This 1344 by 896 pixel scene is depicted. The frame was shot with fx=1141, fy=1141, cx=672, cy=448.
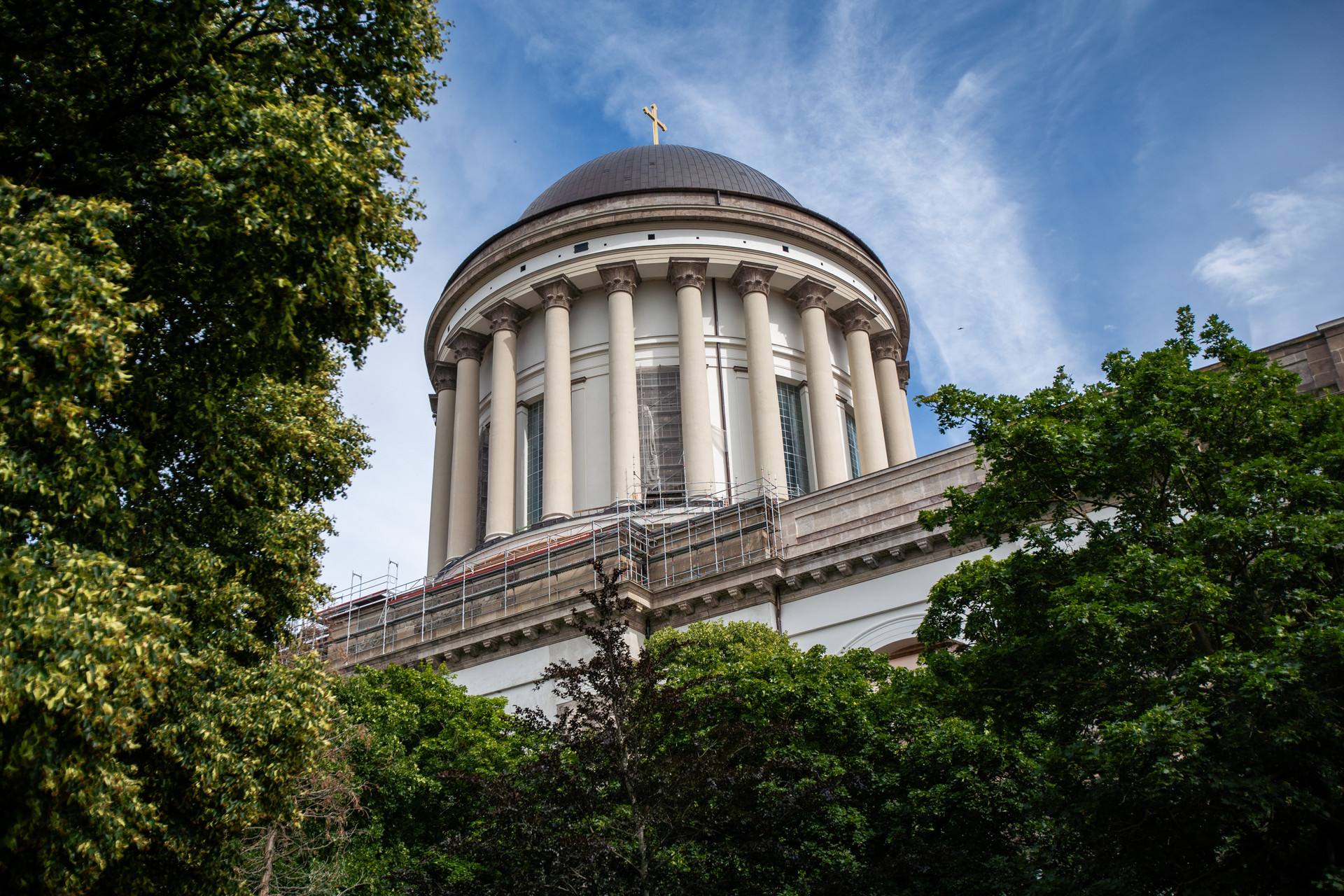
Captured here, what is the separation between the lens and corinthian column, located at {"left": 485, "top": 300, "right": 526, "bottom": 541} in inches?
1371

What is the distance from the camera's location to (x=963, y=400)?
576 inches

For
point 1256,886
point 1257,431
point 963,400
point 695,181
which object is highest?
point 695,181

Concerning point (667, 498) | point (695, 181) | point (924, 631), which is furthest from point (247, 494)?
point (695, 181)

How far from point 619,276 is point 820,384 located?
7.21 m

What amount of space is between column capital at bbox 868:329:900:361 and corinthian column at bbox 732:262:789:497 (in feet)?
16.1

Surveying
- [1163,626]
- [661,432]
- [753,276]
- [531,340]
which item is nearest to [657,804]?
[1163,626]

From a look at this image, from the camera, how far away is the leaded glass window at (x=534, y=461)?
35694 millimetres

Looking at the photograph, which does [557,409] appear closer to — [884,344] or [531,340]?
[531,340]

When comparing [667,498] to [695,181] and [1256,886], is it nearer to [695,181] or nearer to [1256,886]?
[695,181]

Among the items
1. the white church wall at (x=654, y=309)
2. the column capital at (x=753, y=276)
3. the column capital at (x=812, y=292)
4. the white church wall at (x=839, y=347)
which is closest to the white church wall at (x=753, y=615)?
the white church wall at (x=654, y=309)

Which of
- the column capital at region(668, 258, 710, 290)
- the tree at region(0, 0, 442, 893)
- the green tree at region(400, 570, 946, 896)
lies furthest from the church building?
the tree at region(0, 0, 442, 893)

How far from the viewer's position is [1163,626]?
1202 centimetres

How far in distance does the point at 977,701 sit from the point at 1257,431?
15.0ft

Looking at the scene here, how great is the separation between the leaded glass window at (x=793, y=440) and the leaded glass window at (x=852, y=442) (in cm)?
211
